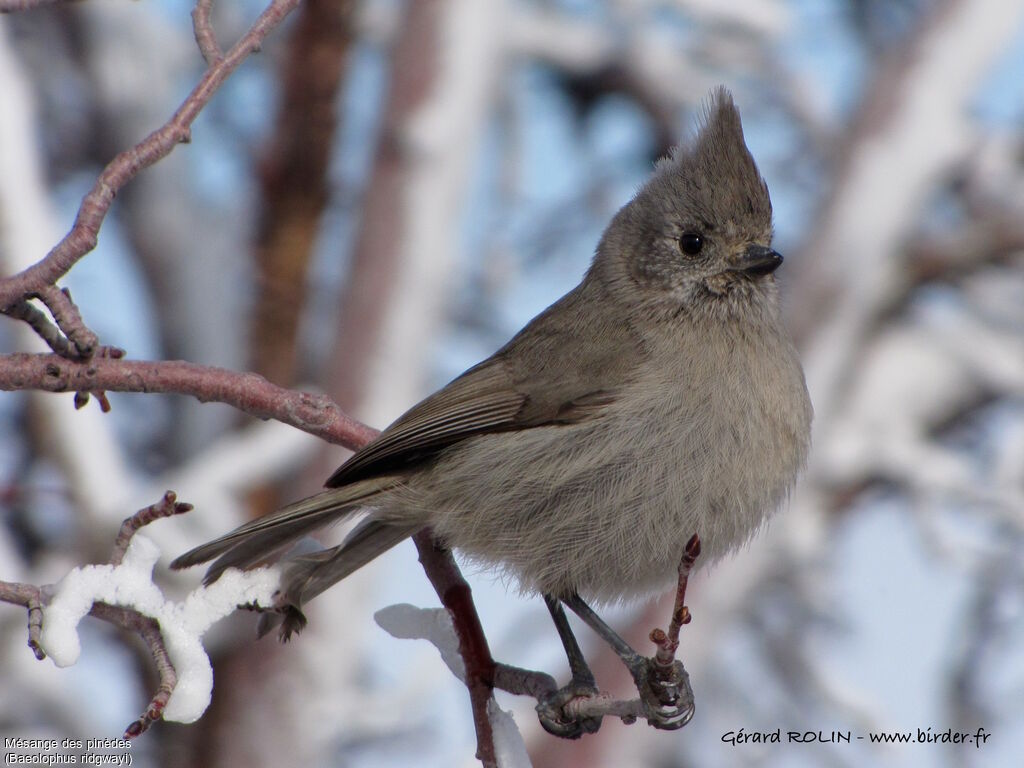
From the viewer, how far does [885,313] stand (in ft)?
24.0

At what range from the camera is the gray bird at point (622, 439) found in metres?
2.69

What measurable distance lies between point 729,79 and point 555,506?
6.03 meters

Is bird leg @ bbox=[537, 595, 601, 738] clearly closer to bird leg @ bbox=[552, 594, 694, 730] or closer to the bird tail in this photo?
bird leg @ bbox=[552, 594, 694, 730]

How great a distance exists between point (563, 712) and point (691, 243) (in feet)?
4.57

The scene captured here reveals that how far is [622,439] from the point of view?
9.09 ft

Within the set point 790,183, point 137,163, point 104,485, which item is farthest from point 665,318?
point 790,183

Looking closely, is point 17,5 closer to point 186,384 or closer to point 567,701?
point 186,384

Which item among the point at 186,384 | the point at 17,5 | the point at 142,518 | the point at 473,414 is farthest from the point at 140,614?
the point at 473,414

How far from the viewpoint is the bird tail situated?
2436 mm

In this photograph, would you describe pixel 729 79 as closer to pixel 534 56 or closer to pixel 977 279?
pixel 534 56

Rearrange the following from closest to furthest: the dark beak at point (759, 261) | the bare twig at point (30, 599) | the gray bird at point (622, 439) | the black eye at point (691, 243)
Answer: the bare twig at point (30, 599)
the gray bird at point (622, 439)
the dark beak at point (759, 261)
the black eye at point (691, 243)

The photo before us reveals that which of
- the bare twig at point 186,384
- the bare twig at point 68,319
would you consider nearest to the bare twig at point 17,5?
the bare twig at point 68,319

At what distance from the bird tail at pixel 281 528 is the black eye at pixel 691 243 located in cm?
102

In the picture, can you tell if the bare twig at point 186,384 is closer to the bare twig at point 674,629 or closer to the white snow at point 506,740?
the white snow at point 506,740
